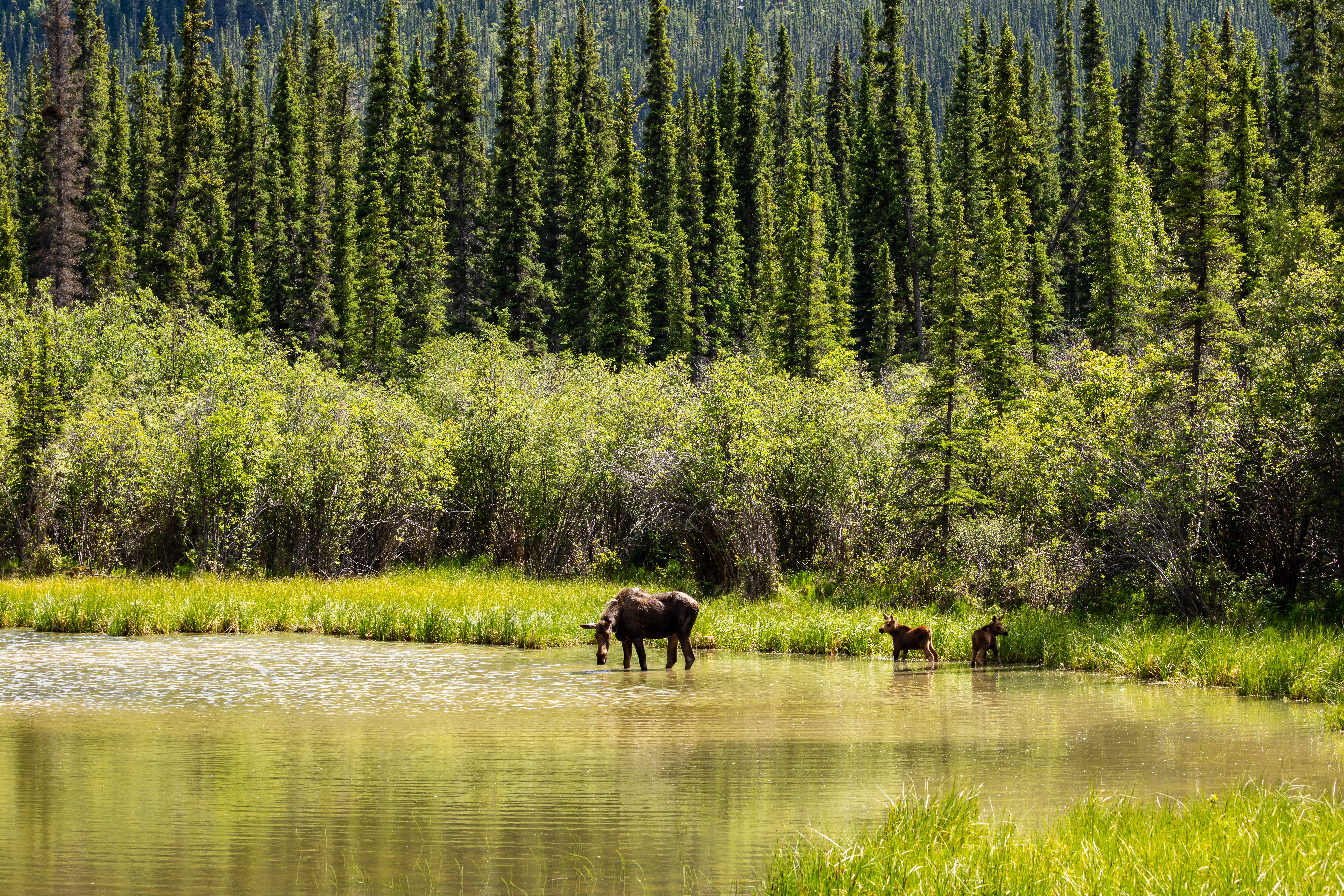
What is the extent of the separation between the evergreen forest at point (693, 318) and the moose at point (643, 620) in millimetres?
8115

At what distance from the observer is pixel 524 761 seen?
1098 cm

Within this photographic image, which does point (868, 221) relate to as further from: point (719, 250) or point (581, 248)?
point (581, 248)

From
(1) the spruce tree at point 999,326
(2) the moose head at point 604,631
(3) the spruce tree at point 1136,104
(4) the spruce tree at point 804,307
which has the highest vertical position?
(3) the spruce tree at point 1136,104

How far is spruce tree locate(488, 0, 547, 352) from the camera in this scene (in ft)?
228

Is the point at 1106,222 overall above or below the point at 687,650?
above

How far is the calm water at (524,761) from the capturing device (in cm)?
765

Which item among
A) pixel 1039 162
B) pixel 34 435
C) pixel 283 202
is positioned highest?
pixel 1039 162

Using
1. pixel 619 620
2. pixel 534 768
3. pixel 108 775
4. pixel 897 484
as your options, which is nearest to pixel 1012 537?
pixel 897 484

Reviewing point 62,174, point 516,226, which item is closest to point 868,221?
point 516,226

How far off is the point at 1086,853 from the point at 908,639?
12714mm

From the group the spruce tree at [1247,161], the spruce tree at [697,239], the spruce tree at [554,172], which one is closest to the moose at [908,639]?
the spruce tree at [1247,161]

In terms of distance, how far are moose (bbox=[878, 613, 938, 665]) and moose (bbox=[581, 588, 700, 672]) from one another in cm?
353

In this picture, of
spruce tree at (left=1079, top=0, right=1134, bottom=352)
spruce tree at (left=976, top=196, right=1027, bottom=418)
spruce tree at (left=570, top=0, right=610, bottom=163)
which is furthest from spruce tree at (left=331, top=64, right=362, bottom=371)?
spruce tree at (left=976, top=196, right=1027, bottom=418)

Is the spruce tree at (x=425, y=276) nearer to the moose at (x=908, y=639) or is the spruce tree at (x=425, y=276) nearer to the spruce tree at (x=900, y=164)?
the spruce tree at (x=900, y=164)
